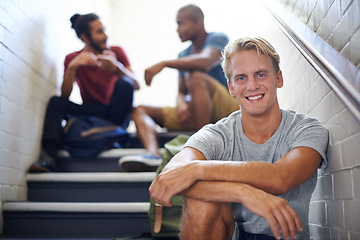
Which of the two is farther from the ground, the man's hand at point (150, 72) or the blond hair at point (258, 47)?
the man's hand at point (150, 72)

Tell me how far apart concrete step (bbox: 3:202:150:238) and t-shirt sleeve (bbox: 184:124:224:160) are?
0.67m

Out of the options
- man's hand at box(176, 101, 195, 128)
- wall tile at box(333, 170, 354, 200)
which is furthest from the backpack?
wall tile at box(333, 170, 354, 200)

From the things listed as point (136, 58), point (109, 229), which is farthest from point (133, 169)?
point (136, 58)

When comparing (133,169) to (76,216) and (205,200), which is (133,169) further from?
(205,200)

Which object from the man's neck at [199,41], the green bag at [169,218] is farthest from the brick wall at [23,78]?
the man's neck at [199,41]

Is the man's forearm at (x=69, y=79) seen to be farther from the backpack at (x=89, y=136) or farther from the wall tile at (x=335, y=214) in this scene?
the wall tile at (x=335, y=214)

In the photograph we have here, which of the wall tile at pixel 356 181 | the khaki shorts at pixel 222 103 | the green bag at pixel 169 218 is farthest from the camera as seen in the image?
the khaki shorts at pixel 222 103

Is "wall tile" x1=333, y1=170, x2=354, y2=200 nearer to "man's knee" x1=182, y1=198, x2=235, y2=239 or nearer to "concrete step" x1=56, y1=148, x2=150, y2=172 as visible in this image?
"man's knee" x1=182, y1=198, x2=235, y2=239

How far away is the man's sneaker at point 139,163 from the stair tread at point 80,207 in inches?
10.6

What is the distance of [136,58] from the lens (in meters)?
5.07

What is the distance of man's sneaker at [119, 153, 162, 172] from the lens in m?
2.25

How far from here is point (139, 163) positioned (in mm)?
2260

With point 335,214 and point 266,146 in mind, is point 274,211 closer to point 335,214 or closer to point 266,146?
point 335,214

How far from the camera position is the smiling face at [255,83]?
1.49m
